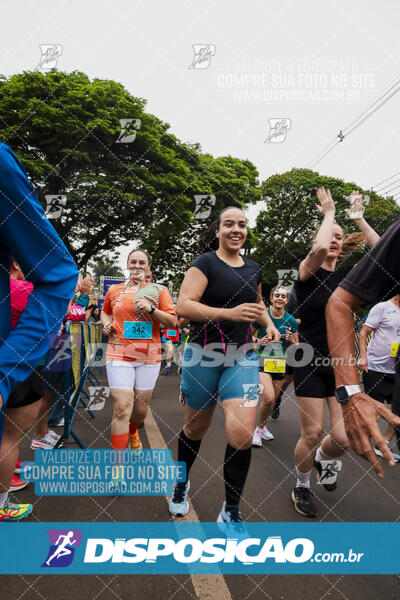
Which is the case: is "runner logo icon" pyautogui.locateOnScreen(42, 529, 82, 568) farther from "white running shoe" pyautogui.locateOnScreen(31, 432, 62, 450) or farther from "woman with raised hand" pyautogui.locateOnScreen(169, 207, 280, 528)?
"white running shoe" pyautogui.locateOnScreen(31, 432, 62, 450)

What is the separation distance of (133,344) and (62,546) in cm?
158

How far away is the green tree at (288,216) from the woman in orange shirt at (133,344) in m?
29.4

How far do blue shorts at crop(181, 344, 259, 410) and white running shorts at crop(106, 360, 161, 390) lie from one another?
0.83m

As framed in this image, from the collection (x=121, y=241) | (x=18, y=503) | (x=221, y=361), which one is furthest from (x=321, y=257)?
(x=121, y=241)

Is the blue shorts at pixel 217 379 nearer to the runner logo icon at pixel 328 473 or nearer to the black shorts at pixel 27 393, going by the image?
the black shorts at pixel 27 393

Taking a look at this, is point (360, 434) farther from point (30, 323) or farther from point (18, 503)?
point (18, 503)

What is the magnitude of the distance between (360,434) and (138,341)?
2.49 meters

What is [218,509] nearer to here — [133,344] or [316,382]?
[316,382]

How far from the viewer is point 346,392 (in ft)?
3.98

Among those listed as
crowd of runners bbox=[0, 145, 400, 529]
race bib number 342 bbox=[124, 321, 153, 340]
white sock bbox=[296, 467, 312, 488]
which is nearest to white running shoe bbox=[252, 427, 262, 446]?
crowd of runners bbox=[0, 145, 400, 529]

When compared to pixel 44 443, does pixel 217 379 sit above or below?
above

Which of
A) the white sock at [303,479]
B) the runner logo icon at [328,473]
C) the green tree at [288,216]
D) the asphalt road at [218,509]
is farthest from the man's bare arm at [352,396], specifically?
the green tree at [288,216]

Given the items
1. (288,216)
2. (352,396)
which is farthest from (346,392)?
(288,216)

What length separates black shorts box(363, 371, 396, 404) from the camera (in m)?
4.16
